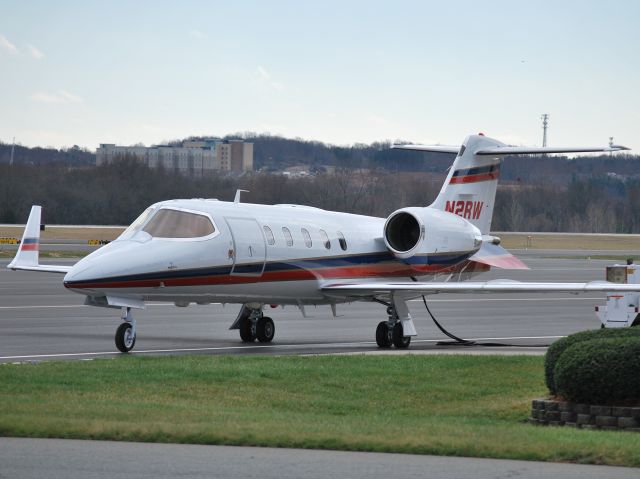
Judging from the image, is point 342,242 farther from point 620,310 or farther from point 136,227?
point 620,310

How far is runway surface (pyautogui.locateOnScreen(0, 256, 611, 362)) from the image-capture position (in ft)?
68.5

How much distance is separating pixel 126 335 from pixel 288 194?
2201 inches

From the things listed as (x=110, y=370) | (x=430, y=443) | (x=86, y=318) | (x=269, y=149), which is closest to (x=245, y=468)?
(x=430, y=443)

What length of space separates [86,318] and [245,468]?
1848cm

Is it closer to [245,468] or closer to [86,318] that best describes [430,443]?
[245,468]

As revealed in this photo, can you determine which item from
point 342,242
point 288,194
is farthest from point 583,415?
point 288,194

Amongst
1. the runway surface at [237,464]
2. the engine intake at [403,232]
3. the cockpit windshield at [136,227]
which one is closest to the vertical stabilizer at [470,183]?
the engine intake at [403,232]

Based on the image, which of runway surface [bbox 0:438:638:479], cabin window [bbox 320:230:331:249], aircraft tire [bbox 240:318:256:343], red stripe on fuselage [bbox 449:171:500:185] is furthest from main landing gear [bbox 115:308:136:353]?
runway surface [bbox 0:438:638:479]

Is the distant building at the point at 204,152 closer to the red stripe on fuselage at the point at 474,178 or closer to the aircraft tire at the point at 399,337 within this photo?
the red stripe on fuselage at the point at 474,178

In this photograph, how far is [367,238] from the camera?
79.7 ft

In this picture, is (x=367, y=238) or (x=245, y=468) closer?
(x=245, y=468)

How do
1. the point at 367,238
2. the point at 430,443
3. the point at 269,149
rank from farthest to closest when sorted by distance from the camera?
the point at 269,149
the point at 367,238
the point at 430,443

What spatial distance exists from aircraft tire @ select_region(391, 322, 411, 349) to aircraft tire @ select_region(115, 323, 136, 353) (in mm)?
4853

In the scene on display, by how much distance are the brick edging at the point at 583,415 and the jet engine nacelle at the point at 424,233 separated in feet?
37.3
